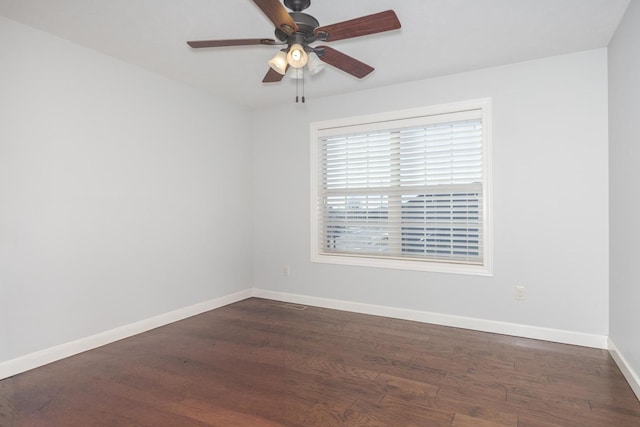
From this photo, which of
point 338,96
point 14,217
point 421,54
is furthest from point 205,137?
point 421,54

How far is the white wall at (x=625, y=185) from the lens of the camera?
88.3 inches

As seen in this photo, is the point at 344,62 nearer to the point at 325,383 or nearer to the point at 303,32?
the point at 303,32

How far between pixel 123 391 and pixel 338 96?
3.42 meters

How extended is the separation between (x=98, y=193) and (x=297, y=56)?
7.12ft

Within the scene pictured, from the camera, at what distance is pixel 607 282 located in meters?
2.94

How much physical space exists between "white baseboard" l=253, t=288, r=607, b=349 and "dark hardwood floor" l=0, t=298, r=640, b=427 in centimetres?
9

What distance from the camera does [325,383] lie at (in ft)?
7.88

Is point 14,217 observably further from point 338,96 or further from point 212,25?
point 338,96

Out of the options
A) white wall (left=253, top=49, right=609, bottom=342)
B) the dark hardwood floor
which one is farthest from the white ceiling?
the dark hardwood floor

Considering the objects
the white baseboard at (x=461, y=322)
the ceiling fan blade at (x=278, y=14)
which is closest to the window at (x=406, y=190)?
the white baseboard at (x=461, y=322)

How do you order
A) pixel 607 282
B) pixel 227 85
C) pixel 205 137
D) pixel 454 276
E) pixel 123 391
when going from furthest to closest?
1. pixel 205 137
2. pixel 227 85
3. pixel 454 276
4. pixel 607 282
5. pixel 123 391

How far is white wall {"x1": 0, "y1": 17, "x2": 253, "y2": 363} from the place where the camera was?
2.57 metres

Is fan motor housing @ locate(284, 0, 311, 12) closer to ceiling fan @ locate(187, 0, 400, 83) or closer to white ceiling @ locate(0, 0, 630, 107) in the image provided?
ceiling fan @ locate(187, 0, 400, 83)

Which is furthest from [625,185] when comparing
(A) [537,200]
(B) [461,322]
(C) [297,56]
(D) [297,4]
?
(D) [297,4]
